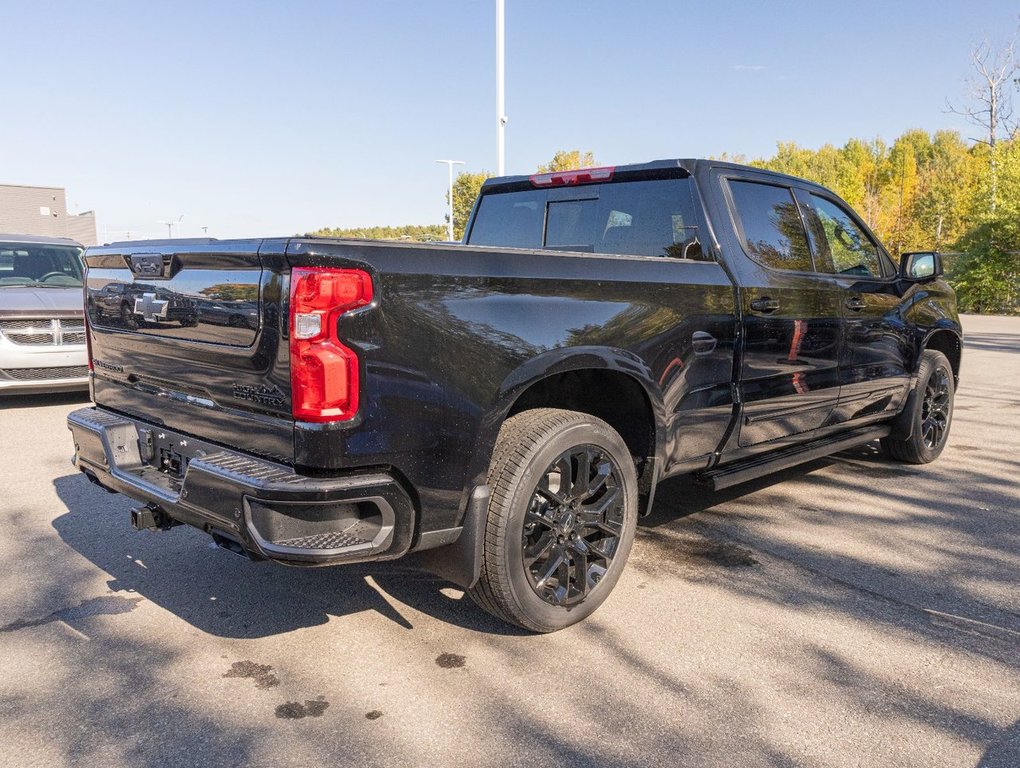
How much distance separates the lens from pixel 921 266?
5195 mm

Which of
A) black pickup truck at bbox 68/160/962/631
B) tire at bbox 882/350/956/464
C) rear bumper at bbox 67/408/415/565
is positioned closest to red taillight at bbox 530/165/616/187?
black pickup truck at bbox 68/160/962/631

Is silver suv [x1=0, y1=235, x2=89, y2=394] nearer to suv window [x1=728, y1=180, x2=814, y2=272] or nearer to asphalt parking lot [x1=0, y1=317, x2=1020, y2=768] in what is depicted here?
asphalt parking lot [x1=0, y1=317, x2=1020, y2=768]

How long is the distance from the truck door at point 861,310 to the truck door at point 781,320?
0.13 metres

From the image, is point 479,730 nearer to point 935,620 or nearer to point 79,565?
point 935,620

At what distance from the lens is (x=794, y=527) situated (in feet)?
14.9

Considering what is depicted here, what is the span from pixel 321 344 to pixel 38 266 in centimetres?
825

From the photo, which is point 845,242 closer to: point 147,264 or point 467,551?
point 467,551

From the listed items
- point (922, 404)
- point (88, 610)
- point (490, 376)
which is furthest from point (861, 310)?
point (88, 610)

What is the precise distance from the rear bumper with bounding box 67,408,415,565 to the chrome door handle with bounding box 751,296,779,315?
2199 mm

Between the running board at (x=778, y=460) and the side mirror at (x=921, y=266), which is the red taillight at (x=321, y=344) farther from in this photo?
the side mirror at (x=921, y=266)

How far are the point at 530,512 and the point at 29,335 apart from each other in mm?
6786

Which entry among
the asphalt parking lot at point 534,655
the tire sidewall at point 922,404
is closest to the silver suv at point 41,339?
the asphalt parking lot at point 534,655

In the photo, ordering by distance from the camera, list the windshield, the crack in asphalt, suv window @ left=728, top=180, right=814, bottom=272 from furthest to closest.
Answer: the windshield
suv window @ left=728, top=180, right=814, bottom=272
the crack in asphalt

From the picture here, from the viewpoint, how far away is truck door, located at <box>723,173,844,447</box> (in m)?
4.04
